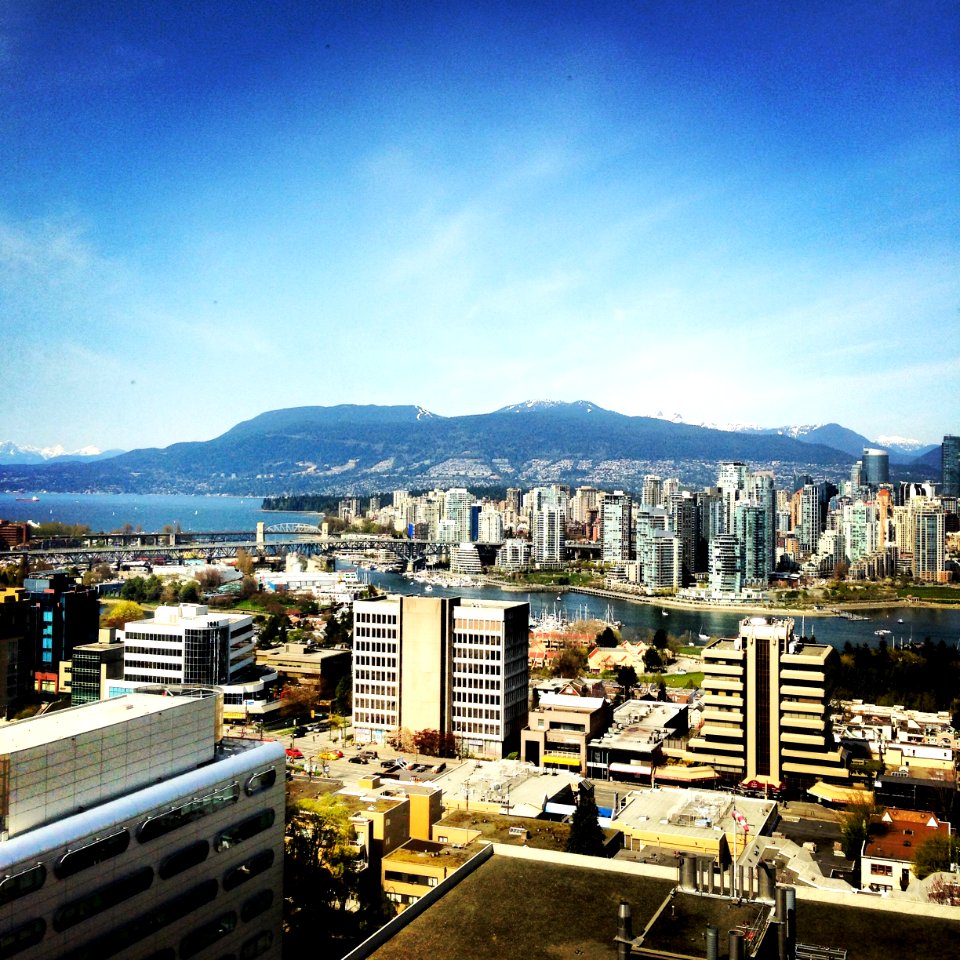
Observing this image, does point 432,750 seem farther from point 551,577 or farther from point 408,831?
point 551,577

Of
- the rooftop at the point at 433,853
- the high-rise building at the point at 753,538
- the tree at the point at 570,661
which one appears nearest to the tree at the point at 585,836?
the rooftop at the point at 433,853

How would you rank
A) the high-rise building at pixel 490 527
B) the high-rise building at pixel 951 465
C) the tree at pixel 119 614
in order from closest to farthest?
the tree at pixel 119 614 → the high-rise building at pixel 490 527 → the high-rise building at pixel 951 465

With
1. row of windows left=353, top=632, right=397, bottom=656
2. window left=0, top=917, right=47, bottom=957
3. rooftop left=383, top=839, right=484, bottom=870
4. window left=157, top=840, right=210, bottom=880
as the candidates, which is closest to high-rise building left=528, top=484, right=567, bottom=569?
row of windows left=353, top=632, right=397, bottom=656

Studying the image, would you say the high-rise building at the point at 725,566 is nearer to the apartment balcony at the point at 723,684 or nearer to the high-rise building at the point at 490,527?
the high-rise building at the point at 490,527

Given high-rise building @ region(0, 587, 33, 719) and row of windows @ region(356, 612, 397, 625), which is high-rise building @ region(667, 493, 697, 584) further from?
high-rise building @ region(0, 587, 33, 719)

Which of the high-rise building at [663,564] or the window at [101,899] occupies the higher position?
the window at [101,899]

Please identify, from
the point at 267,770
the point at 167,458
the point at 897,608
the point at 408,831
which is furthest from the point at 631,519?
the point at 167,458
